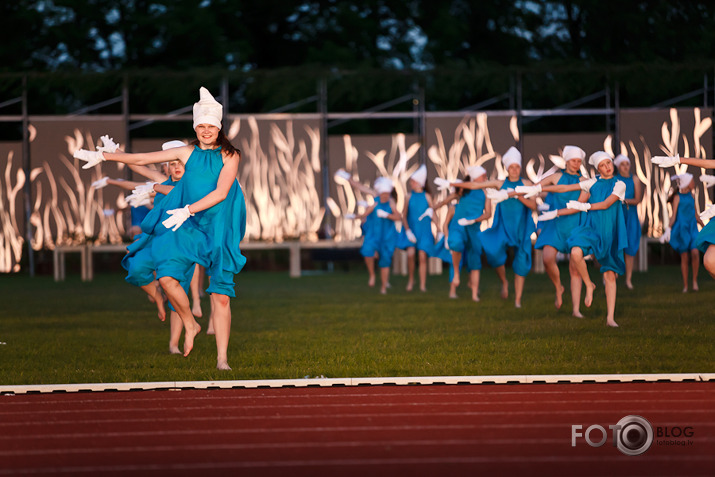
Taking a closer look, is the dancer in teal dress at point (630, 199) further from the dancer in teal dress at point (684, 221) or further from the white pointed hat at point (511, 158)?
the white pointed hat at point (511, 158)

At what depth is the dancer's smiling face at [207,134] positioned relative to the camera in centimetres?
717

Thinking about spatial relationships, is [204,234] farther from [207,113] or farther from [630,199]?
[630,199]

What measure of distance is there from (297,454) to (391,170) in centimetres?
1861

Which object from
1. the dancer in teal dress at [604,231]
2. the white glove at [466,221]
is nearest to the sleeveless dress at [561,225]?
the dancer in teal dress at [604,231]

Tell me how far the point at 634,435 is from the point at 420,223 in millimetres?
11801

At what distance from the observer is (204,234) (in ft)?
23.9

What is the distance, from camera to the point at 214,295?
728 cm

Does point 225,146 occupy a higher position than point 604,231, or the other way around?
point 225,146

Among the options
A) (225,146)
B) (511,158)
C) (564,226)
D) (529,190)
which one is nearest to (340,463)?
(225,146)

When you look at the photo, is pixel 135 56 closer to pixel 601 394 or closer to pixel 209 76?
pixel 209 76

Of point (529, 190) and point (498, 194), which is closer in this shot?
point (529, 190)

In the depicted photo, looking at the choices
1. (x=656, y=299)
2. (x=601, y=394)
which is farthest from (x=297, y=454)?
(x=656, y=299)

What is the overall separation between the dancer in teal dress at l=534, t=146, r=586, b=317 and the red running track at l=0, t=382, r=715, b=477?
4.85 meters

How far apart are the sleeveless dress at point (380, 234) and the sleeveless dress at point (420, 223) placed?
464 mm
